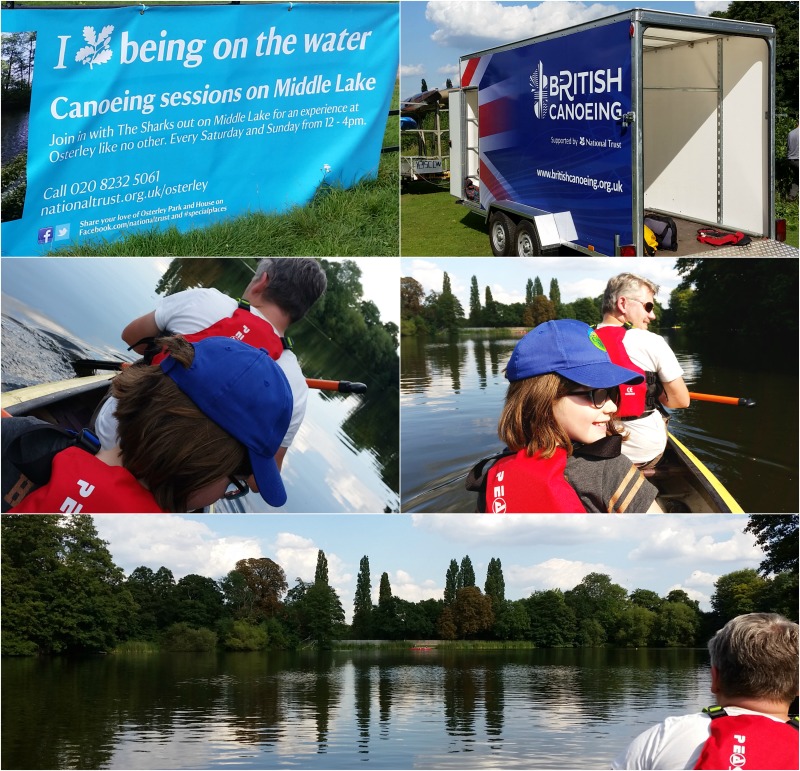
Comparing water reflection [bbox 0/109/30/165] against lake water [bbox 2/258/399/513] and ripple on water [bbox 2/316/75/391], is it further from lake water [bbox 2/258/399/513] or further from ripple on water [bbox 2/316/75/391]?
ripple on water [bbox 2/316/75/391]

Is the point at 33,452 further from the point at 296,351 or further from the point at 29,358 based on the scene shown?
the point at 296,351

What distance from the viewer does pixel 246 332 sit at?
5.02 metres

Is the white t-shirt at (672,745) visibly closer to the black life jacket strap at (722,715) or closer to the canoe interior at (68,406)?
the black life jacket strap at (722,715)

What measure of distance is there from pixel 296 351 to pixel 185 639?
162cm

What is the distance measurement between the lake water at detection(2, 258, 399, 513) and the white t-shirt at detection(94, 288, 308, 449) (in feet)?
0.15

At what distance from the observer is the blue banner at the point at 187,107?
17.9ft

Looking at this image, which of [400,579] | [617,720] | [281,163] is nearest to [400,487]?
[400,579]

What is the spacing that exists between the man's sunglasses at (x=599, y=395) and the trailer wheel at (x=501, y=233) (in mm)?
2209

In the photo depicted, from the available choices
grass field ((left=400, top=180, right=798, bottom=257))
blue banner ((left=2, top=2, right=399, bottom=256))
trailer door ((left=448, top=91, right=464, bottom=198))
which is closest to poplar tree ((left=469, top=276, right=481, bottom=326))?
blue banner ((left=2, top=2, right=399, bottom=256))

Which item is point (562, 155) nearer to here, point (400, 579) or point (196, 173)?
point (196, 173)

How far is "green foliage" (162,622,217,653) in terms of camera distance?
5.23 meters

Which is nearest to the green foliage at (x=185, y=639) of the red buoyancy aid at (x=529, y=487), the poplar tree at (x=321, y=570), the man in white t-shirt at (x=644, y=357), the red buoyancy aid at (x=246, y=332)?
the poplar tree at (x=321, y=570)

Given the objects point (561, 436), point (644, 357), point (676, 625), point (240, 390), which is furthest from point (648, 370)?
point (240, 390)

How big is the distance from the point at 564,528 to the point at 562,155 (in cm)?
236
